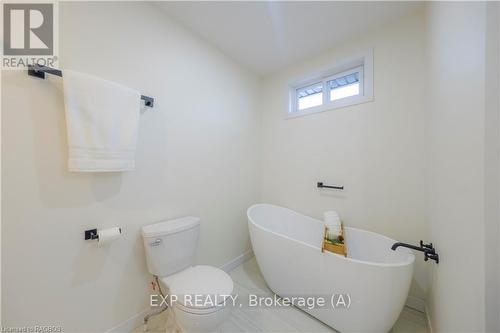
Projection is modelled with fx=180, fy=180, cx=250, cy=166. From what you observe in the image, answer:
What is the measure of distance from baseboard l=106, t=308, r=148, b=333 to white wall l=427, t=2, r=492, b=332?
1.92 metres

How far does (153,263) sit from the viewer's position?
4.40 ft

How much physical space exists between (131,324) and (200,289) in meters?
0.73

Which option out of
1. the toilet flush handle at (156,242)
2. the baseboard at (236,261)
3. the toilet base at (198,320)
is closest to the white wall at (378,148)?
the baseboard at (236,261)

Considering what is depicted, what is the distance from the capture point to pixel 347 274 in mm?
1232

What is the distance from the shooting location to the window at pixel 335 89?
183 cm

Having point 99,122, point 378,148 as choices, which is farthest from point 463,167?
point 99,122

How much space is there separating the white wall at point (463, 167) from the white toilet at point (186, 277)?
1.14m

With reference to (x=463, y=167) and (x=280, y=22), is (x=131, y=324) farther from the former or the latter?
(x=280, y=22)

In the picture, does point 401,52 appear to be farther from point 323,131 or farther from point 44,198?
point 44,198

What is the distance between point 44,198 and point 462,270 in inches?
82.0

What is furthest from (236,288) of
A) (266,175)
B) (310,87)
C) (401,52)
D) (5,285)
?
(401,52)

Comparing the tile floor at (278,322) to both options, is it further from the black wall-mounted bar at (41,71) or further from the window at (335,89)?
the window at (335,89)

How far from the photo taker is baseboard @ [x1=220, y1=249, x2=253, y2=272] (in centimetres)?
212

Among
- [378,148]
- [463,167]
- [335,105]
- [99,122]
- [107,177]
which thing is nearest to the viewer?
[463,167]
